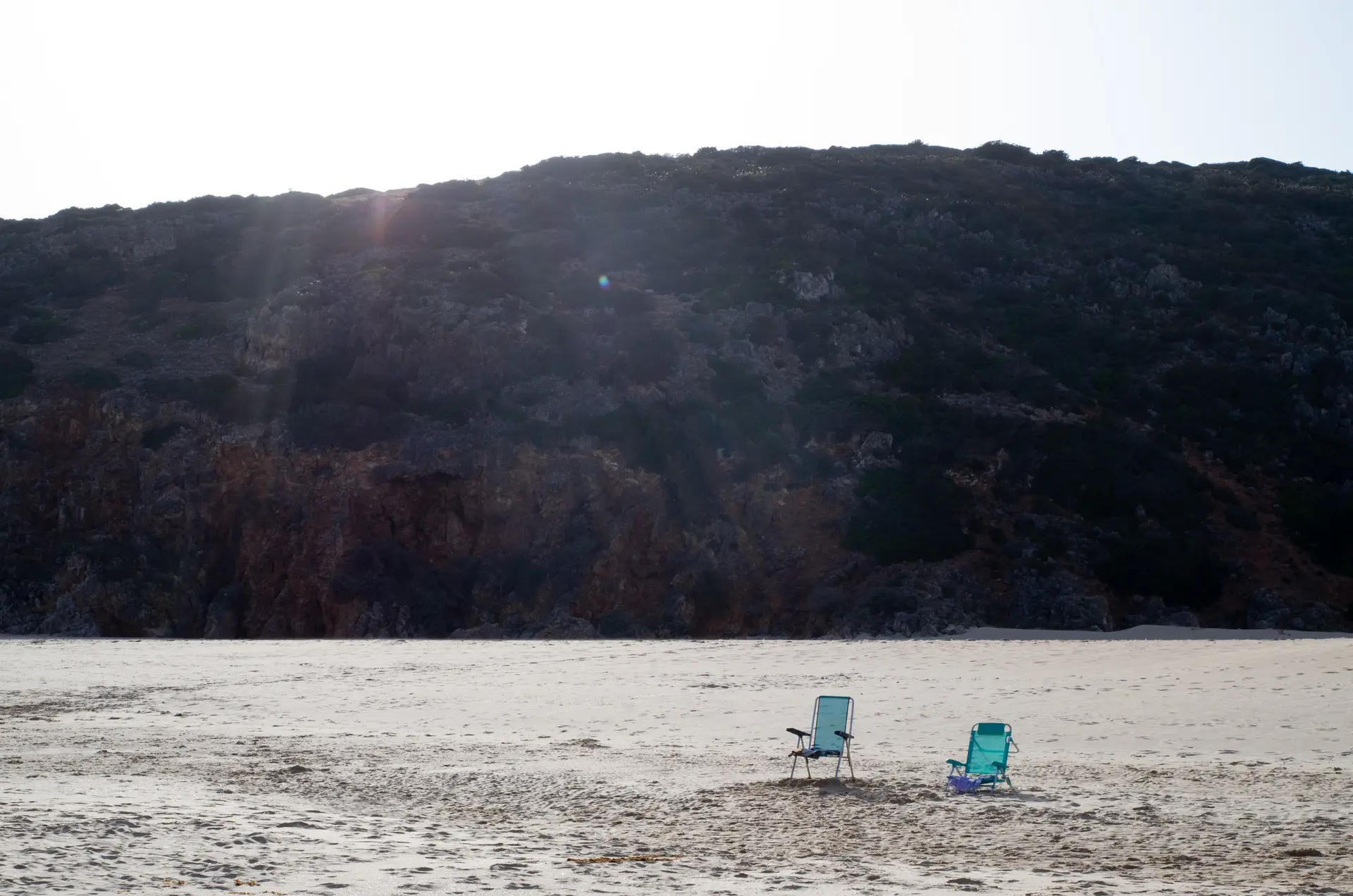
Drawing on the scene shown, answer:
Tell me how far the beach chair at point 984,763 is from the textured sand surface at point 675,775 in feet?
0.74

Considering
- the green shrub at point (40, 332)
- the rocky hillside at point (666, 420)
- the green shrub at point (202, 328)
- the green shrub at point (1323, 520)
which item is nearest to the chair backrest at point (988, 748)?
the rocky hillside at point (666, 420)

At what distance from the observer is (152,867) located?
674 cm

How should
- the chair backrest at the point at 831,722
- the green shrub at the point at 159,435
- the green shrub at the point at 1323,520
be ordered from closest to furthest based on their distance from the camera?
the chair backrest at the point at 831,722 → the green shrub at the point at 1323,520 → the green shrub at the point at 159,435

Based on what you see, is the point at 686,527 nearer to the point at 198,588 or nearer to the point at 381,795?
the point at 198,588

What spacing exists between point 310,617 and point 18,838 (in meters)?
20.0

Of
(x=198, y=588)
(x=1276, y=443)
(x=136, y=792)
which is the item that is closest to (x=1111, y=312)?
(x=1276, y=443)

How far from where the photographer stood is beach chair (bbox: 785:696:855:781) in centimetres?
1015

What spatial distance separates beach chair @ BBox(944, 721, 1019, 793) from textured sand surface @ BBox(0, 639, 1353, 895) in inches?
8.9

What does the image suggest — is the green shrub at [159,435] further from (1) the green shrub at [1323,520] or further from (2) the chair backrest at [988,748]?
(1) the green shrub at [1323,520]

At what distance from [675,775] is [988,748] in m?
2.61

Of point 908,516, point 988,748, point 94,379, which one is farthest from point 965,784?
point 94,379

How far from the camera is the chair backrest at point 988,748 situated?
980 centimetres

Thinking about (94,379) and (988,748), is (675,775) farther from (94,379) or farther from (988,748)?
(94,379)

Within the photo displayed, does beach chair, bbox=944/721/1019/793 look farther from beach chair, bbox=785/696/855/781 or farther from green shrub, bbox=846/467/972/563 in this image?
green shrub, bbox=846/467/972/563
